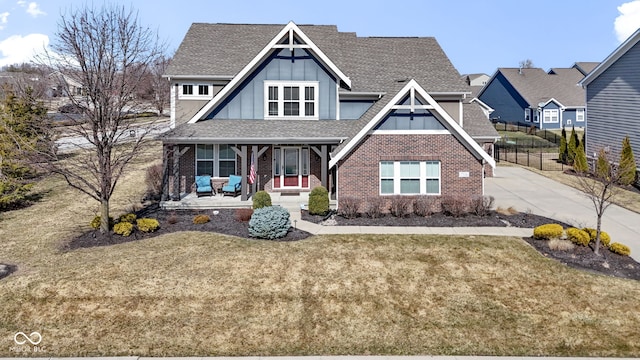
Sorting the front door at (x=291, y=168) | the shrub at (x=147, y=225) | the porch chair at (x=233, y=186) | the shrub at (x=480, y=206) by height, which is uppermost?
the front door at (x=291, y=168)

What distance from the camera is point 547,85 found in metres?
60.2

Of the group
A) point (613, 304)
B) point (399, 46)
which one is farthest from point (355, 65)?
point (613, 304)

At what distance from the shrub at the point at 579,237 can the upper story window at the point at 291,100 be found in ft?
43.1

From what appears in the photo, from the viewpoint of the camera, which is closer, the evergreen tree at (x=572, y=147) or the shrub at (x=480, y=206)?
the shrub at (x=480, y=206)

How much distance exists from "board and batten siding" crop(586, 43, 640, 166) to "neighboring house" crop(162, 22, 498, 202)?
Result: 27.4 feet

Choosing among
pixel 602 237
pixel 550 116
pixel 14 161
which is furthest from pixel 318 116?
pixel 550 116

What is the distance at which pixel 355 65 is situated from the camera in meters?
27.1

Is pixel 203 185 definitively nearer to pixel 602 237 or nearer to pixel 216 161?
pixel 216 161

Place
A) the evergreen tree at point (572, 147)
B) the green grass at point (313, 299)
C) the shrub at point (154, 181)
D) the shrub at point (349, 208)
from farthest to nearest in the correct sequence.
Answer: the evergreen tree at point (572, 147)
the shrub at point (154, 181)
the shrub at point (349, 208)
the green grass at point (313, 299)

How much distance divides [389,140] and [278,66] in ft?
24.4

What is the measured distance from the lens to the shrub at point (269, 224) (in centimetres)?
1686

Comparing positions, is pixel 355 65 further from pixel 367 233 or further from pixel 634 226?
pixel 634 226

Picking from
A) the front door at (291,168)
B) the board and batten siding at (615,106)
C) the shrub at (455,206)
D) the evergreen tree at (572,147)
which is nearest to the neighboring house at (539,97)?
the evergreen tree at (572,147)

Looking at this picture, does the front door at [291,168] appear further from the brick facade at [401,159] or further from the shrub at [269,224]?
the shrub at [269,224]
